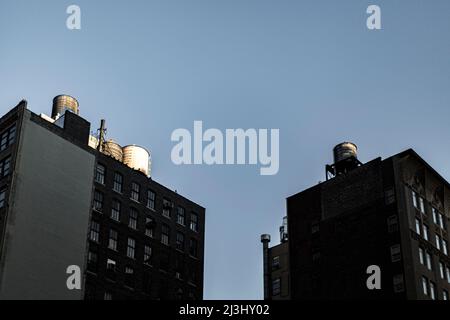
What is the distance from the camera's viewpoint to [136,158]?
105 m

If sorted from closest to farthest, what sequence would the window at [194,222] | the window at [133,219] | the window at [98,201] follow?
the window at [98,201]
the window at [133,219]
the window at [194,222]

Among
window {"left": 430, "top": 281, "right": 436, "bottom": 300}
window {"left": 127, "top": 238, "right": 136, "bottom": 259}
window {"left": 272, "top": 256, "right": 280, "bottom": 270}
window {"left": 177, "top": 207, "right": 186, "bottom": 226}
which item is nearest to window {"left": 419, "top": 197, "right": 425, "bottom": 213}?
window {"left": 430, "top": 281, "right": 436, "bottom": 300}

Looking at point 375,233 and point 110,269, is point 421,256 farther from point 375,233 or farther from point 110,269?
point 110,269

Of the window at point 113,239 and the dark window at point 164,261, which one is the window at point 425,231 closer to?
the dark window at point 164,261

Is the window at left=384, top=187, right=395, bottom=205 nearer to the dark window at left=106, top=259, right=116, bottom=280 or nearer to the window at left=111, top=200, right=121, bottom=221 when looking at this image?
the window at left=111, top=200, right=121, bottom=221

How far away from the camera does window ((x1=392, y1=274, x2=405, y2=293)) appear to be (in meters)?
88.2

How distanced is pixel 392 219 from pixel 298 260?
16.3 meters

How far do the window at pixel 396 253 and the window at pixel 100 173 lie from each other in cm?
3586

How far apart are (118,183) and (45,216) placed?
1308 cm

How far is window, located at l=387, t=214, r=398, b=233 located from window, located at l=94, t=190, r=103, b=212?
35266 mm

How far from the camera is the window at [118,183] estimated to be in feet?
301

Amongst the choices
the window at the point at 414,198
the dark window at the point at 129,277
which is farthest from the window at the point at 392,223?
the dark window at the point at 129,277
